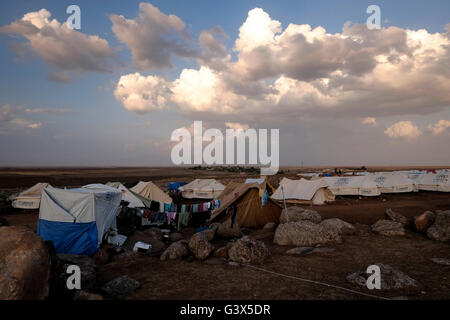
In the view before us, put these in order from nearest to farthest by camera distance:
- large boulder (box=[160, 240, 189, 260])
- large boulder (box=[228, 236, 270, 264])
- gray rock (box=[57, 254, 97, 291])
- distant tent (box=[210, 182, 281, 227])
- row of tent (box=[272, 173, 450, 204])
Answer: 1. gray rock (box=[57, 254, 97, 291])
2. large boulder (box=[228, 236, 270, 264])
3. large boulder (box=[160, 240, 189, 260])
4. distant tent (box=[210, 182, 281, 227])
5. row of tent (box=[272, 173, 450, 204])

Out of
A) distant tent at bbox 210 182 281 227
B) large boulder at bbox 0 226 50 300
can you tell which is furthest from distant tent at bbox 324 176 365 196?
large boulder at bbox 0 226 50 300

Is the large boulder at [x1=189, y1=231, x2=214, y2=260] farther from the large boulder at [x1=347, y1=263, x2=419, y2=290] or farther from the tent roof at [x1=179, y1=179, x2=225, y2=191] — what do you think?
the tent roof at [x1=179, y1=179, x2=225, y2=191]

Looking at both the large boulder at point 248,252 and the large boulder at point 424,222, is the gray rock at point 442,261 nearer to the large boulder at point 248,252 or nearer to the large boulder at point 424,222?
the large boulder at point 424,222

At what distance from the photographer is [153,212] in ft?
48.1

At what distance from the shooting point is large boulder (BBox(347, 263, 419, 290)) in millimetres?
6273

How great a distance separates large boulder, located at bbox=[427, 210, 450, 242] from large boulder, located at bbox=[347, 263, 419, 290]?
5.65m

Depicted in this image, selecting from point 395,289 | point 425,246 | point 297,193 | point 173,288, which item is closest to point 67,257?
point 173,288

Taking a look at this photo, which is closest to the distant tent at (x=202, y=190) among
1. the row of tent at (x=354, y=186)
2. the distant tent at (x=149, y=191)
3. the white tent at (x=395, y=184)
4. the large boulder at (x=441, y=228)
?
the distant tent at (x=149, y=191)

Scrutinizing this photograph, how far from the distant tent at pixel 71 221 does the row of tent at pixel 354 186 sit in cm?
1891

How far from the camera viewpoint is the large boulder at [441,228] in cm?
1041

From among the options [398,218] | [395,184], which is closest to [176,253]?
[398,218]
